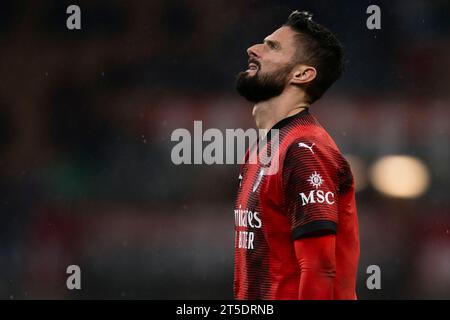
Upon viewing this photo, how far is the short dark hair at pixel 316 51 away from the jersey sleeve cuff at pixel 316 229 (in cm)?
61

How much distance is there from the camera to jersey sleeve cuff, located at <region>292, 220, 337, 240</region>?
2.55 meters

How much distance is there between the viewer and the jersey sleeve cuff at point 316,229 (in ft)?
8.36

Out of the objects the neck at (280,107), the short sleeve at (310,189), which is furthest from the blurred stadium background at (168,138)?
the short sleeve at (310,189)

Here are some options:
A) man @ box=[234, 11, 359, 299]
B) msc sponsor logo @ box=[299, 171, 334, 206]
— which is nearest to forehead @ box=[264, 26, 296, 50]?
man @ box=[234, 11, 359, 299]

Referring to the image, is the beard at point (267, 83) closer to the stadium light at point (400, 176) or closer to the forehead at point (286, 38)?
the forehead at point (286, 38)

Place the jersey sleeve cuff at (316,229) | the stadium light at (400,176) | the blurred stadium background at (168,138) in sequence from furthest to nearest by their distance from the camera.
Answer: the stadium light at (400,176) → the blurred stadium background at (168,138) → the jersey sleeve cuff at (316,229)

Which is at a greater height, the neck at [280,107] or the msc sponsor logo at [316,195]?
the neck at [280,107]

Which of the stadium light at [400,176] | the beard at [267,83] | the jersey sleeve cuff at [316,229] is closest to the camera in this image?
the jersey sleeve cuff at [316,229]

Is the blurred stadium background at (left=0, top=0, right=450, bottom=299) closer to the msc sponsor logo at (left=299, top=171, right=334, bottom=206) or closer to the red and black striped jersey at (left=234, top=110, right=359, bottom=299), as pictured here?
the red and black striped jersey at (left=234, top=110, right=359, bottom=299)

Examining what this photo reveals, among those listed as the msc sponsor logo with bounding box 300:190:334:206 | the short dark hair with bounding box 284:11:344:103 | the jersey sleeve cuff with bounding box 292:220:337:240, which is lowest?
the jersey sleeve cuff with bounding box 292:220:337:240

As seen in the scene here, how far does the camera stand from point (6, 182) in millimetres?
7738

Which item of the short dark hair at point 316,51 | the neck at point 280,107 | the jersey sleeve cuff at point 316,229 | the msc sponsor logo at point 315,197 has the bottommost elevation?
the jersey sleeve cuff at point 316,229

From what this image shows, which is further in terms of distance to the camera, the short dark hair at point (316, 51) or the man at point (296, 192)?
the short dark hair at point (316, 51)

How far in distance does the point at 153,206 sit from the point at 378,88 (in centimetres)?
245
